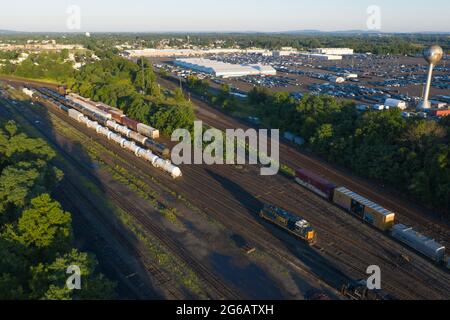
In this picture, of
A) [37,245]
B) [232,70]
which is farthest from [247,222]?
[232,70]

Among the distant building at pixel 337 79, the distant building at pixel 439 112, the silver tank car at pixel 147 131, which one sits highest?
the distant building at pixel 337 79

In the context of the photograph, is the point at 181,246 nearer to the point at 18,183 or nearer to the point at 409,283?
the point at 18,183

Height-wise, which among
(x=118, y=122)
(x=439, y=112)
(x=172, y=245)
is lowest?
(x=172, y=245)

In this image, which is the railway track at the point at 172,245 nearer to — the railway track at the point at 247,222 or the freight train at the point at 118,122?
the railway track at the point at 247,222

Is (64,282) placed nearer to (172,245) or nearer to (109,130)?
(172,245)

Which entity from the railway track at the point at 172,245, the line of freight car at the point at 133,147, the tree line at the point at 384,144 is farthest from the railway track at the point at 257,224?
the tree line at the point at 384,144

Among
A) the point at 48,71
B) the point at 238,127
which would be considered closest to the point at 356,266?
the point at 238,127

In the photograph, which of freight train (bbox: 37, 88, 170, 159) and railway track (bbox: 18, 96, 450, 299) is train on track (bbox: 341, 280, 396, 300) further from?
freight train (bbox: 37, 88, 170, 159)
